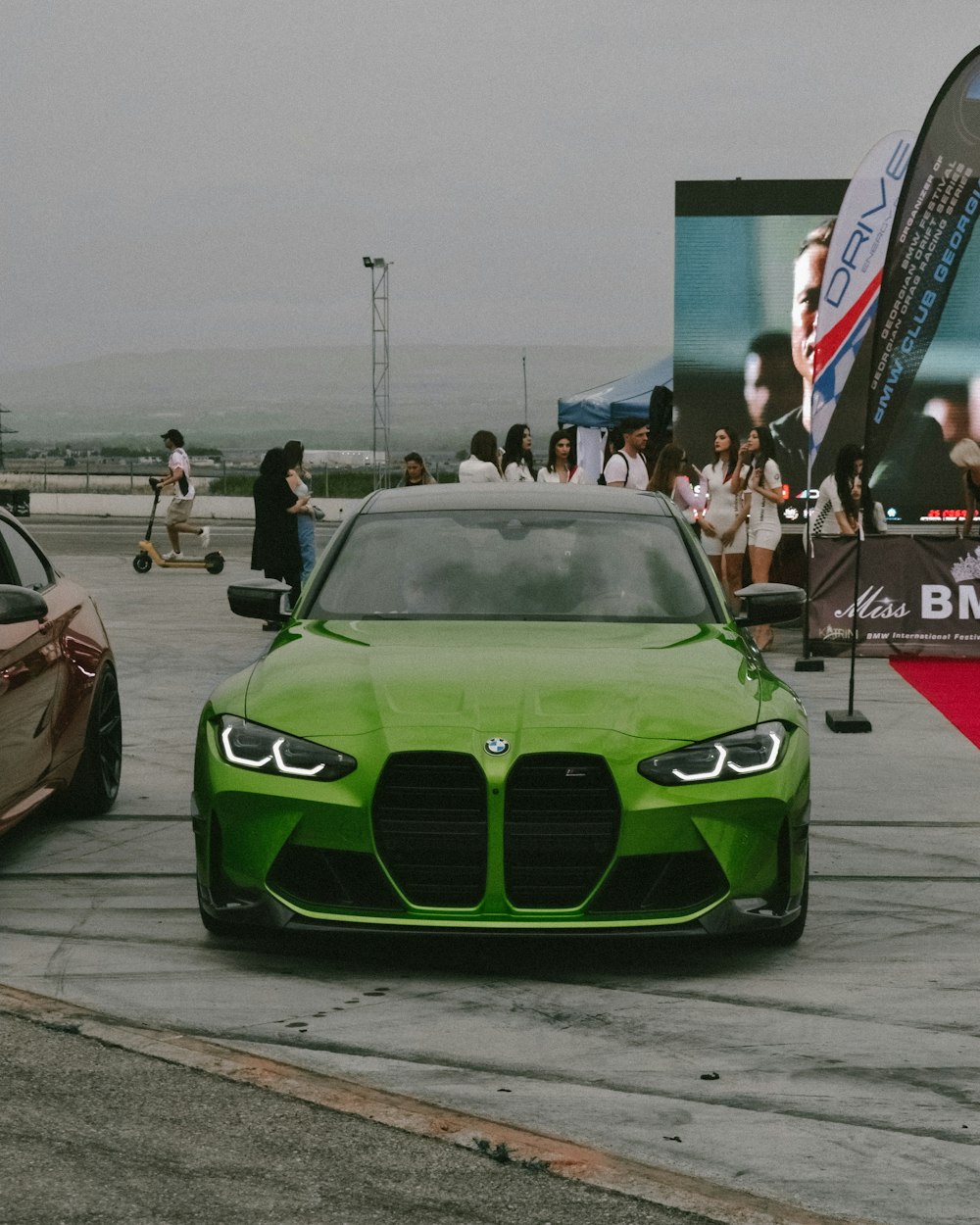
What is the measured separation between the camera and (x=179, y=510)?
2464cm

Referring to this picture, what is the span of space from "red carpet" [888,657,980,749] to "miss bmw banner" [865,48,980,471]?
5.31ft

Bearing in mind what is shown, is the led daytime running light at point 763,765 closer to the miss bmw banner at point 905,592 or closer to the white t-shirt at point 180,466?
the miss bmw banner at point 905,592

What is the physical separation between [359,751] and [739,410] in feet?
43.6

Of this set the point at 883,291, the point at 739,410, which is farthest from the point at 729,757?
the point at 739,410

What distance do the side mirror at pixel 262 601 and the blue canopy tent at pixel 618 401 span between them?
20630 mm

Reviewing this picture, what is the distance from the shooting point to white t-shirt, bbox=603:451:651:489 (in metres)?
14.2

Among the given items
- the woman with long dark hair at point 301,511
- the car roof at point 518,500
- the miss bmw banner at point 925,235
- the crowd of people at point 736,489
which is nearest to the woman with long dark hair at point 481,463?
the crowd of people at point 736,489

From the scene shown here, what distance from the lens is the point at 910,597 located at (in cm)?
1391

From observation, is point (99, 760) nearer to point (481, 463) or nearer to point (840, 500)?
point (481, 463)

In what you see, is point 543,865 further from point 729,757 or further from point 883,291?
point 883,291

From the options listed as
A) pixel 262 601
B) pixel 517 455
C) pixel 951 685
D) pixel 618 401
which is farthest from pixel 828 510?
pixel 618 401

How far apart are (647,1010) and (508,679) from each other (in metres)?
1.08

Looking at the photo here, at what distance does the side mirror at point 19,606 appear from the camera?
20.7ft

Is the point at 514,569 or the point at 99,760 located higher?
the point at 514,569
